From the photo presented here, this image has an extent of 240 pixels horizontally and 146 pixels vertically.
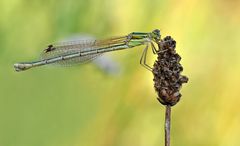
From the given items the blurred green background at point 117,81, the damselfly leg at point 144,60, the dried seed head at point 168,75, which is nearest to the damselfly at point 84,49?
the damselfly leg at point 144,60

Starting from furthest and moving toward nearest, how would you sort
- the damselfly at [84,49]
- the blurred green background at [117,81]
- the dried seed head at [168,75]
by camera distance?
the blurred green background at [117,81]
the damselfly at [84,49]
the dried seed head at [168,75]

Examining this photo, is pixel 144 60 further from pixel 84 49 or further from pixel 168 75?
pixel 168 75

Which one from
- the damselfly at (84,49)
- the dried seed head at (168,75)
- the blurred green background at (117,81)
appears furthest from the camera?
the blurred green background at (117,81)

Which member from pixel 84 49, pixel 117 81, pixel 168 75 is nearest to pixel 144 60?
pixel 117 81

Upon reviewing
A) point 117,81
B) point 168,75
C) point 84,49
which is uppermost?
point 84,49

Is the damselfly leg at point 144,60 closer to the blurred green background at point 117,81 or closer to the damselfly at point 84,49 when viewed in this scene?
the damselfly at point 84,49

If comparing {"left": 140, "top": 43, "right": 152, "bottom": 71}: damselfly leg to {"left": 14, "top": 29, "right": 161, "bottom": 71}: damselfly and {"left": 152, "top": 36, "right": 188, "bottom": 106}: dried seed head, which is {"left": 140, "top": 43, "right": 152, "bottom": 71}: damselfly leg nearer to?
{"left": 14, "top": 29, "right": 161, "bottom": 71}: damselfly

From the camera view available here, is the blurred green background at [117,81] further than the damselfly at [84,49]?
Yes
